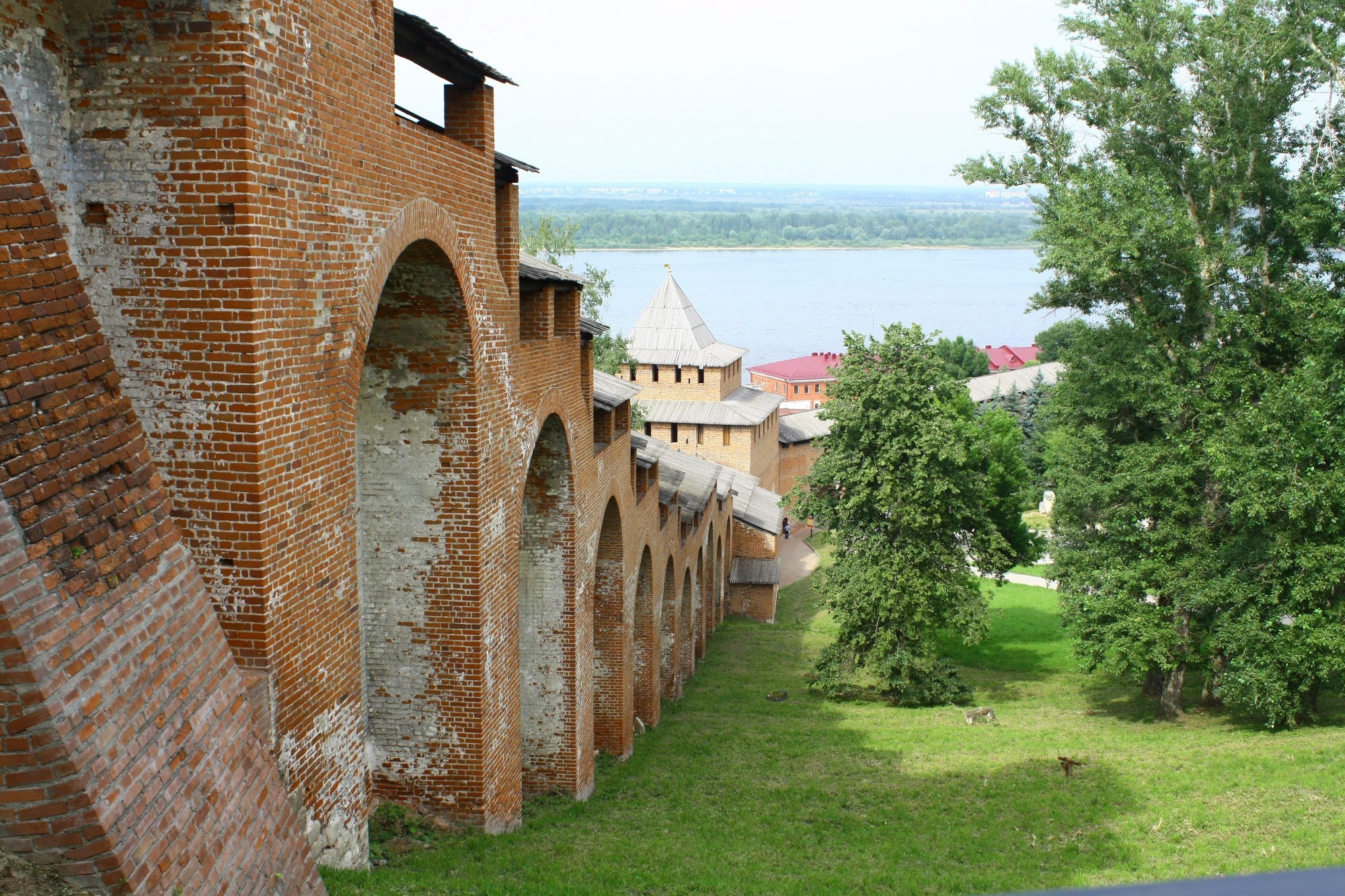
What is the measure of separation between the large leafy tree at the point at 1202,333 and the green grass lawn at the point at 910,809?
226 centimetres

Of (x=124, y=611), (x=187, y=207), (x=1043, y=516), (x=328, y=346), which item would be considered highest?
(x=187, y=207)

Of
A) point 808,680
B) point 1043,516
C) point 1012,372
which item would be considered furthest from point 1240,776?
point 1012,372

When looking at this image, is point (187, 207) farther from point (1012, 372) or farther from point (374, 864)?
point (1012, 372)

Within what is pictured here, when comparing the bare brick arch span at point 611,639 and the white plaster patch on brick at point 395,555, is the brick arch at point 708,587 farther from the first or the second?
the white plaster patch on brick at point 395,555

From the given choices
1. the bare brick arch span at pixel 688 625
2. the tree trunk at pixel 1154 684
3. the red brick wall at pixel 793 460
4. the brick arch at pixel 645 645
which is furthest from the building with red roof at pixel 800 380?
the brick arch at pixel 645 645

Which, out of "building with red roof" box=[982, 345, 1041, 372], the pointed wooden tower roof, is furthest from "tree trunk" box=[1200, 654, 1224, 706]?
"building with red roof" box=[982, 345, 1041, 372]

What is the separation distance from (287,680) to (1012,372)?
7825 cm

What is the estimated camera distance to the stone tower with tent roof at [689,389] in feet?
136

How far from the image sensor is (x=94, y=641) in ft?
14.9

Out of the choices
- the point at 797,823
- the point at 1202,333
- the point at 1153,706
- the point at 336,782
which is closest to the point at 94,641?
the point at 336,782

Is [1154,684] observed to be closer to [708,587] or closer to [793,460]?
[708,587]

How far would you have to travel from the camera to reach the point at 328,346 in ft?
22.4

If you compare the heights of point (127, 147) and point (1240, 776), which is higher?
point (127, 147)

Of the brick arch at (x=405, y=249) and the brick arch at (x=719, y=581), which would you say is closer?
the brick arch at (x=405, y=249)
